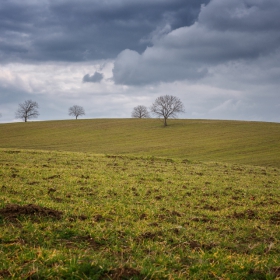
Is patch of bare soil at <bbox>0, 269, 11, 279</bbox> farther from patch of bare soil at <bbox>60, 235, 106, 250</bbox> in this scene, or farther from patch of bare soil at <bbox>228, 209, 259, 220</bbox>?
patch of bare soil at <bbox>228, 209, 259, 220</bbox>

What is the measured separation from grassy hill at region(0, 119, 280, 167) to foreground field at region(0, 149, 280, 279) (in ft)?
108

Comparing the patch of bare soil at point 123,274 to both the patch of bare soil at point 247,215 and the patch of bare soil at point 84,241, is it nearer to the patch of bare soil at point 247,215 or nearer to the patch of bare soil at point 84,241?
the patch of bare soil at point 84,241

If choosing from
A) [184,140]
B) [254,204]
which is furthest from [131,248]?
[184,140]

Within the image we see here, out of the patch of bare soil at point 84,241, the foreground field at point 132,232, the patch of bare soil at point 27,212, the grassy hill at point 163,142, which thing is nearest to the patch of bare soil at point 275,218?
the foreground field at point 132,232

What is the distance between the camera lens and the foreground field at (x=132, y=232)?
5.16 metres

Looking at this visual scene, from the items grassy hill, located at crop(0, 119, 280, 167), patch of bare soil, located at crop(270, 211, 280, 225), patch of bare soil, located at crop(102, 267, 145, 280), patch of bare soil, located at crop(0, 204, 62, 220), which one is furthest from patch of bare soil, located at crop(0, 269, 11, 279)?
grassy hill, located at crop(0, 119, 280, 167)

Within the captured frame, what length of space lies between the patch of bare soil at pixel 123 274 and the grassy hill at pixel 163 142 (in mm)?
39788

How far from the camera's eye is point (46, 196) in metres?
11.0

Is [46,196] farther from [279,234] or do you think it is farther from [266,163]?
[266,163]

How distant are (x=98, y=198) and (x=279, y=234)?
6.76 meters

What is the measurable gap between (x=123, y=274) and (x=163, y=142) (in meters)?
61.0

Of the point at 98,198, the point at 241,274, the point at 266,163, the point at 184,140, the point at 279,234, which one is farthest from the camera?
the point at 184,140

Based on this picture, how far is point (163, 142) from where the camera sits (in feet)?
215

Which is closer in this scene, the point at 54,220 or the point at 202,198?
the point at 54,220
